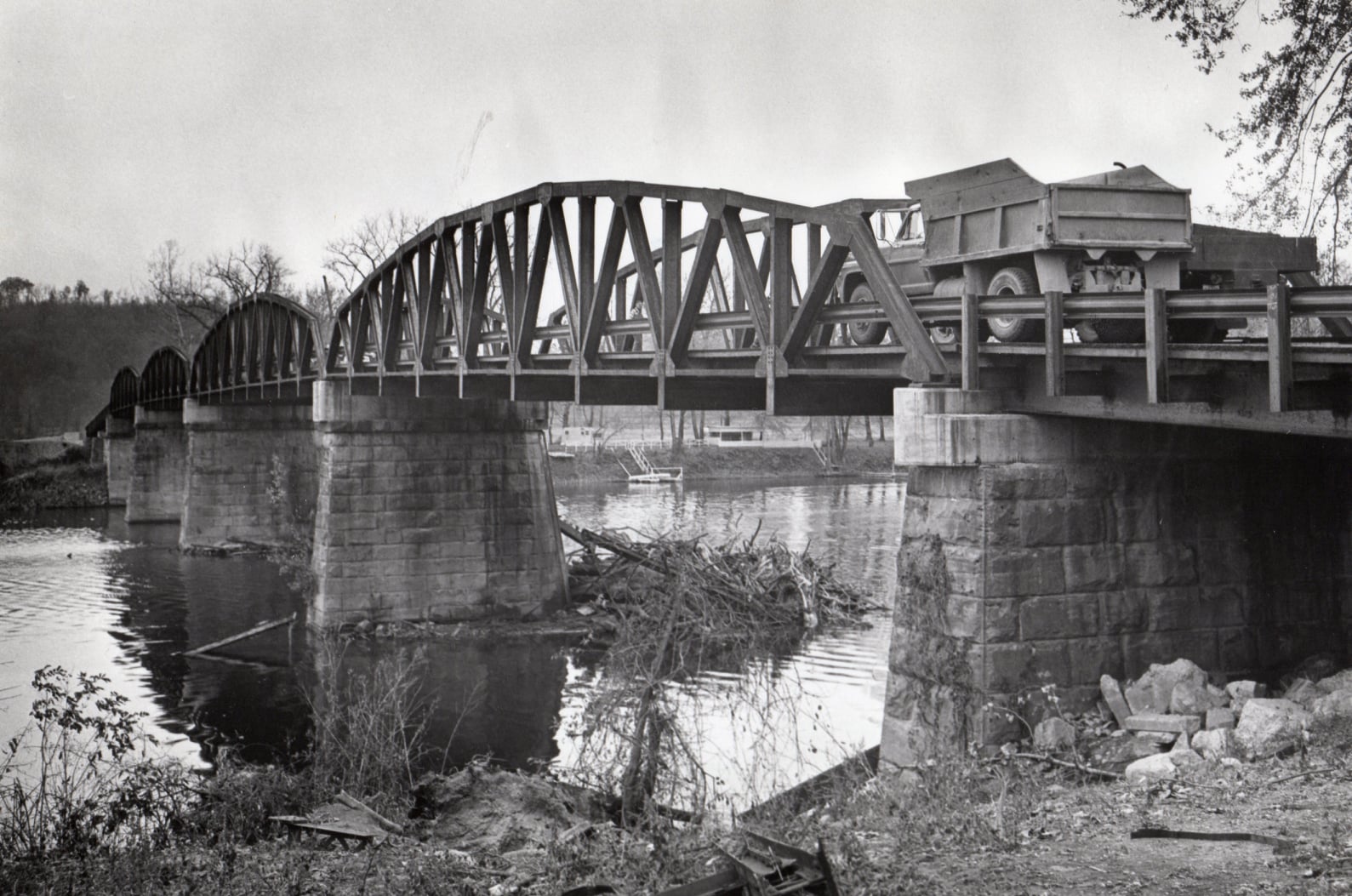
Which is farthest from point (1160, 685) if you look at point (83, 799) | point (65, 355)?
point (65, 355)

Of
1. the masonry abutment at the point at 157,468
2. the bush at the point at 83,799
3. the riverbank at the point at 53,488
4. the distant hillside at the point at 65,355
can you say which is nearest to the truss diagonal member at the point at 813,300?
the bush at the point at 83,799

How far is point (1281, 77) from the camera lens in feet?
44.6

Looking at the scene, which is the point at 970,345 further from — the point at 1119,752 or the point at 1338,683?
the point at 1338,683

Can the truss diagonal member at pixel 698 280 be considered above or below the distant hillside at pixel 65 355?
below

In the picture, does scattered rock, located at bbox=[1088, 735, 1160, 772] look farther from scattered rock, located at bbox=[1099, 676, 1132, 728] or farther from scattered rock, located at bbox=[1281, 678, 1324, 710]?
scattered rock, located at bbox=[1281, 678, 1324, 710]

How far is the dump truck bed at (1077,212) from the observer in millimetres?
11008

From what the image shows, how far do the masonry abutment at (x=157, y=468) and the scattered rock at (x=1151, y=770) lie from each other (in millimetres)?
49198

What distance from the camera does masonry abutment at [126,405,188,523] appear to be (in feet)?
171

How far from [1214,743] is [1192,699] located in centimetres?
61

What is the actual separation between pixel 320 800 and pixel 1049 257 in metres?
8.78

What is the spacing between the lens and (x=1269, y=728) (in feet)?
29.9

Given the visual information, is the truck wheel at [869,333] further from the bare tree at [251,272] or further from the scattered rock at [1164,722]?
the bare tree at [251,272]

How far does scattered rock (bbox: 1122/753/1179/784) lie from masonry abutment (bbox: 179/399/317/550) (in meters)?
35.7

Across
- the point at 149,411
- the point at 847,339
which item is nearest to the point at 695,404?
the point at 847,339
